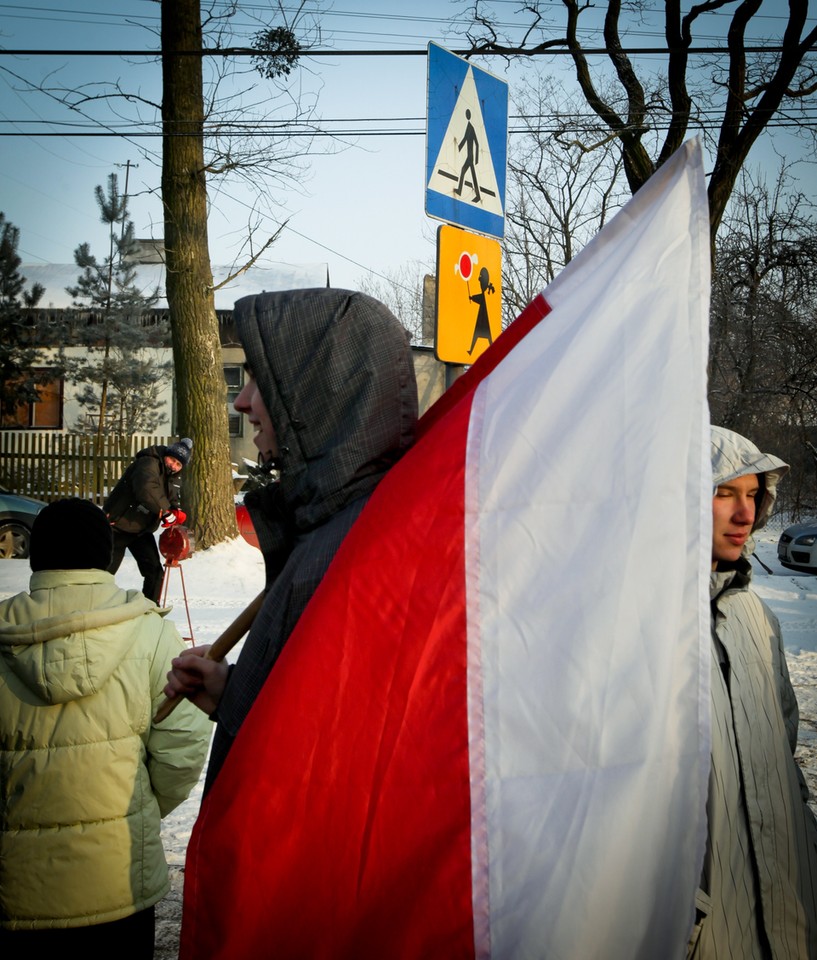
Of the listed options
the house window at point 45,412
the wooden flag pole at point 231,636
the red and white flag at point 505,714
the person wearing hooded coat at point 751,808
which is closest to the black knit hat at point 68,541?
the wooden flag pole at point 231,636

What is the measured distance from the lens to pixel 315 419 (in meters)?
1.69

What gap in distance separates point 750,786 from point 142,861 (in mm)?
1615

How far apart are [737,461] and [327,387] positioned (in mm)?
1315

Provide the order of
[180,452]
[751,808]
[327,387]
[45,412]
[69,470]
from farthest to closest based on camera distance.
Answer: [45,412] → [69,470] → [180,452] → [751,808] → [327,387]

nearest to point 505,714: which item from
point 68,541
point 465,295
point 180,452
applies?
point 68,541

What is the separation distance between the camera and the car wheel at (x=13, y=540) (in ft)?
44.9

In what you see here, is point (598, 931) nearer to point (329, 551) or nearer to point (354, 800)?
point (354, 800)

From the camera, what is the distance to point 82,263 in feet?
115

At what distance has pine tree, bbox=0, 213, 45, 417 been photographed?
3078 cm

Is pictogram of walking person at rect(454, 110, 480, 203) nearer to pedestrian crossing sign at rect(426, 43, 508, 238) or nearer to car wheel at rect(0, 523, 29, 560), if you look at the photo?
pedestrian crossing sign at rect(426, 43, 508, 238)

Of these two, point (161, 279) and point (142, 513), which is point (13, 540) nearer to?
point (142, 513)

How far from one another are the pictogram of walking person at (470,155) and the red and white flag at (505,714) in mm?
3308

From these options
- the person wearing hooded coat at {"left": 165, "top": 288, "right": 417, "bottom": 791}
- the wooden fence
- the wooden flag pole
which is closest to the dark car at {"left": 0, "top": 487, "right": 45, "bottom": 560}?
the wooden fence

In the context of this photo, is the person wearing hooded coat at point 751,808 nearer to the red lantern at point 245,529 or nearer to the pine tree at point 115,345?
the red lantern at point 245,529
